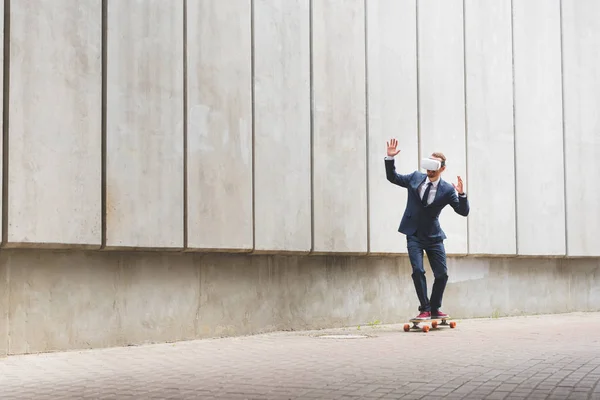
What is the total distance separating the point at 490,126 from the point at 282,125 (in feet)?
16.1

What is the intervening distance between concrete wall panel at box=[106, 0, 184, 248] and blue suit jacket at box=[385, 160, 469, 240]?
3.04 m

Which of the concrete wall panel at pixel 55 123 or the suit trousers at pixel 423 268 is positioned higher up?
the concrete wall panel at pixel 55 123

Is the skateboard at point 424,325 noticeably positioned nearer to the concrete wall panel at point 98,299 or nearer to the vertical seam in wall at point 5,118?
the concrete wall panel at point 98,299

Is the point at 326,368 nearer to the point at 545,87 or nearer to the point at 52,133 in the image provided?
the point at 52,133

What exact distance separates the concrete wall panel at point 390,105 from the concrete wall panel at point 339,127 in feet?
0.69

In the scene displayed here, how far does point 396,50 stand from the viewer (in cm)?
1406

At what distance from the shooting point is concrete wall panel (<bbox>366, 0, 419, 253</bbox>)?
13484 mm

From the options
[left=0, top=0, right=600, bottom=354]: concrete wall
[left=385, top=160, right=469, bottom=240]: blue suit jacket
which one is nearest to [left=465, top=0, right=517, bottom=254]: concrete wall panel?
[left=0, top=0, right=600, bottom=354]: concrete wall

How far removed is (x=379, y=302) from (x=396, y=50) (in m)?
3.74

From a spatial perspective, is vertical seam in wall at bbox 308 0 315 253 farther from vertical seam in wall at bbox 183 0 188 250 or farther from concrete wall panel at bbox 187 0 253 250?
vertical seam in wall at bbox 183 0 188 250

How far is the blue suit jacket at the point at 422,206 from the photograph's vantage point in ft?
40.0

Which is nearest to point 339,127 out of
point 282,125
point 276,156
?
point 282,125

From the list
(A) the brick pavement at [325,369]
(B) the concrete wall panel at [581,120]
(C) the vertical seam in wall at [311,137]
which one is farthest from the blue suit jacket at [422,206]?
(B) the concrete wall panel at [581,120]

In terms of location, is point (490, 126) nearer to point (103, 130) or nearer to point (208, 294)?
point (208, 294)
